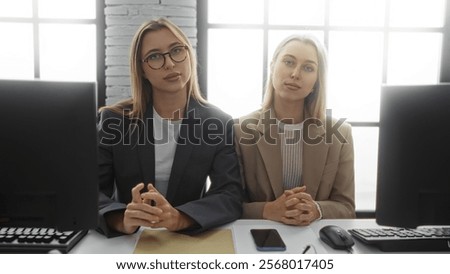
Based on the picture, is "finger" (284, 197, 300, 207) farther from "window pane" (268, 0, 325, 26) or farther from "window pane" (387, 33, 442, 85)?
"window pane" (387, 33, 442, 85)

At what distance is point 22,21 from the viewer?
2.19m

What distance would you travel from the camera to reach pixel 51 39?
2215mm

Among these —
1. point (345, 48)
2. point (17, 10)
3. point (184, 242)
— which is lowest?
point (184, 242)

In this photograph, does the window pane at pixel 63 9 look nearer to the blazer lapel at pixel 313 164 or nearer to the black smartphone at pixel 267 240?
the blazer lapel at pixel 313 164

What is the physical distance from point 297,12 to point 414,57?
729 millimetres

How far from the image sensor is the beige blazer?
1384 mm

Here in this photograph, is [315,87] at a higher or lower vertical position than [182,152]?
higher

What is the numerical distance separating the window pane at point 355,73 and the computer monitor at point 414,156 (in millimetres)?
1561

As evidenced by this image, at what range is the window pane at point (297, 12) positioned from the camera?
223 centimetres

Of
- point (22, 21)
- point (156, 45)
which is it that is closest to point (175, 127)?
point (156, 45)

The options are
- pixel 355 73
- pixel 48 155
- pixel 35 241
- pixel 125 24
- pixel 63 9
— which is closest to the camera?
pixel 48 155

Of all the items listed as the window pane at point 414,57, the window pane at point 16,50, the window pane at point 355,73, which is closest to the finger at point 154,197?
the window pane at point 355,73

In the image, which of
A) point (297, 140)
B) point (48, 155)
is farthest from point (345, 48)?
point (48, 155)

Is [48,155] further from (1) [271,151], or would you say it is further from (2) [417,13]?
(2) [417,13]
